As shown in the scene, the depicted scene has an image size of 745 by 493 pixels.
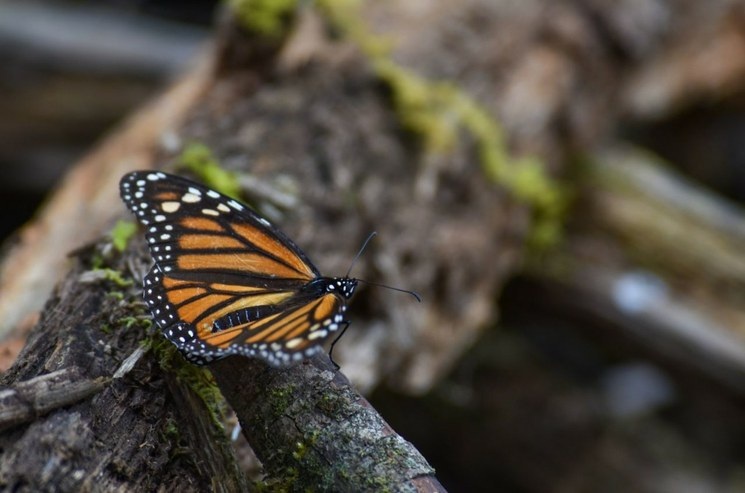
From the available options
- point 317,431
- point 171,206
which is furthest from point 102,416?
point 171,206

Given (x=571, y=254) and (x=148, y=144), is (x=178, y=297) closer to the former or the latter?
(x=148, y=144)

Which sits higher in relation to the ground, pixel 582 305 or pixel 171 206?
pixel 582 305

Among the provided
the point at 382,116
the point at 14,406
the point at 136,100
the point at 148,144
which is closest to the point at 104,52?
the point at 136,100

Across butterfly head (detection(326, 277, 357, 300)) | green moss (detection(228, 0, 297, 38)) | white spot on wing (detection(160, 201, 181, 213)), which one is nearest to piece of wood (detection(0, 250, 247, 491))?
white spot on wing (detection(160, 201, 181, 213))

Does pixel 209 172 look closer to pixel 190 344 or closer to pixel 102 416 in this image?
pixel 190 344

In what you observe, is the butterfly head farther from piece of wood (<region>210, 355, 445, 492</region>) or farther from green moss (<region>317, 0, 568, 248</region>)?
green moss (<region>317, 0, 568, 248</region>)

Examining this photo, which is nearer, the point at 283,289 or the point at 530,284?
the point at 283,289
